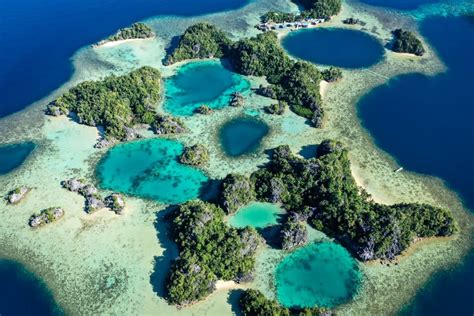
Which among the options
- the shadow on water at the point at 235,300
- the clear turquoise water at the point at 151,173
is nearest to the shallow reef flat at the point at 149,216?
the shadow on water at the point at 235,300

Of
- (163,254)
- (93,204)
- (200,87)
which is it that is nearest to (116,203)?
(93,204)

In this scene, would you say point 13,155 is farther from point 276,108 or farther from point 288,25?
point 288,25

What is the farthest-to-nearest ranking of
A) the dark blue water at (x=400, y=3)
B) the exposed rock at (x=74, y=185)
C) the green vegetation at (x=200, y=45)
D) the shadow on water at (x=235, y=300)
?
the dark blue water at (x=400, y=3) → the green vegetation at (x=200, y=45) → the exposed rock at (x=74, y=185) → the shadow on water at (x=235, y=300)

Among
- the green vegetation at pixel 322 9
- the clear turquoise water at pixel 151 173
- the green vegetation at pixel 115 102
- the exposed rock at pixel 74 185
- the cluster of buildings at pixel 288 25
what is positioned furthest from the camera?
the green vegetation at pixel 322 9

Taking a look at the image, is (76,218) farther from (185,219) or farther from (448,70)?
(448,70)

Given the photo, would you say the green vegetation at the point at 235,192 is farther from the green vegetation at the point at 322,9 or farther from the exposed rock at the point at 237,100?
the green vegetation at the point at 322,9
